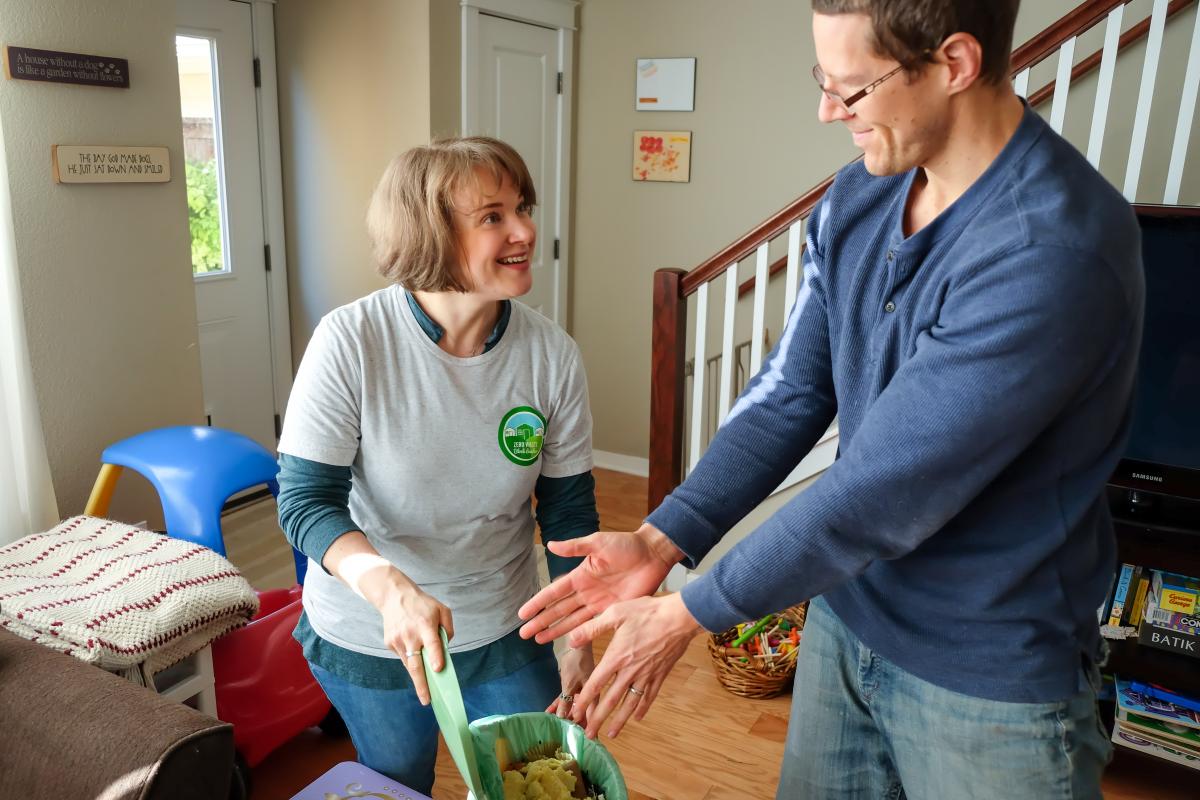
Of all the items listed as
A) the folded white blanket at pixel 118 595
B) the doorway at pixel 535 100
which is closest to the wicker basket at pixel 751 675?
the folded white blanket at pixel 118 595

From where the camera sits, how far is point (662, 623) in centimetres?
110

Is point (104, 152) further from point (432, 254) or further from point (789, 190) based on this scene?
point (789, 190)

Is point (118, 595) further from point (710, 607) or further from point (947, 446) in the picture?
point (947, 446)

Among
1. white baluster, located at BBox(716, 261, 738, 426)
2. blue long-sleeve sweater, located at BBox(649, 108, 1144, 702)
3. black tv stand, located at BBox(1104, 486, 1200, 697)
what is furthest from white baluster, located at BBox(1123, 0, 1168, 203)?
blue long-sleeve sweater, located at BBox(649, 108, 1144, 702)

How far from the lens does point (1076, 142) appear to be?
363cm

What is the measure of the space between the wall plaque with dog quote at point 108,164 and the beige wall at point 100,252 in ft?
Result: 0.09

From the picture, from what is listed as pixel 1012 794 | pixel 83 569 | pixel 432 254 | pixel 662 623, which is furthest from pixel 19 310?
pixel 1012 794

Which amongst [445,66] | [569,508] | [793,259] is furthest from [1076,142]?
[569,508]

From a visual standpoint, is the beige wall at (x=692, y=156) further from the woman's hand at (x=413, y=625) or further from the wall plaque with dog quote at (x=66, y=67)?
the woman's hand at (x=413, y=625)

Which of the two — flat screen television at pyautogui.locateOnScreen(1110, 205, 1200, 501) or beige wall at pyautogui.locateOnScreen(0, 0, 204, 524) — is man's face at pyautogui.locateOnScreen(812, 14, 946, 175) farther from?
beige wall at pyautogui.locateOnScreen(0, 0, 204, 524)

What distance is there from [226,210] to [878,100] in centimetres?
349

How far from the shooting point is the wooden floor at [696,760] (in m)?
2.39

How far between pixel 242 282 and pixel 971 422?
368cm

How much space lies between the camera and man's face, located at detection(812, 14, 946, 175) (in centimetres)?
92
